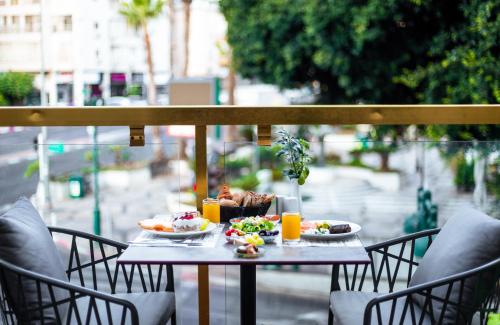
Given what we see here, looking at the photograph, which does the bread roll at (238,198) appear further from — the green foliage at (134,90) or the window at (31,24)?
the green foliage at (134,90)

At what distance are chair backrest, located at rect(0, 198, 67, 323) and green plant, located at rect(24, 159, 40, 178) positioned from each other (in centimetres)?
89

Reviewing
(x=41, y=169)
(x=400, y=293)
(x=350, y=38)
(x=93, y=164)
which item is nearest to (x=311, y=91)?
(x=350, y=38)

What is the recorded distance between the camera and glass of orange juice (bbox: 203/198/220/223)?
8.14ft

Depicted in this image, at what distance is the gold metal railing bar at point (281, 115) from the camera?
2.70m

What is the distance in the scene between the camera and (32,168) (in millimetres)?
3061

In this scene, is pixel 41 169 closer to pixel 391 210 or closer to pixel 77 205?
pixel 77 205

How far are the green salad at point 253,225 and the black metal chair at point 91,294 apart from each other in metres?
0.33

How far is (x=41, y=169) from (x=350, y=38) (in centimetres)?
765

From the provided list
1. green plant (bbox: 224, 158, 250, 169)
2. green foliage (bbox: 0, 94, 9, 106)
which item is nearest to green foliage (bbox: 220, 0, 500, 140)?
green plant (bbox: 224, 158, 250, 169)

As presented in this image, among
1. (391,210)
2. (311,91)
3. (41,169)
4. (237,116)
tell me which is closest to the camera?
(237,116)

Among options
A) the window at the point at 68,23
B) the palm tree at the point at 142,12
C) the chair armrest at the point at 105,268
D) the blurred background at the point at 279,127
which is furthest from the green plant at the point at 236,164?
the palm tree at the point at 142,12

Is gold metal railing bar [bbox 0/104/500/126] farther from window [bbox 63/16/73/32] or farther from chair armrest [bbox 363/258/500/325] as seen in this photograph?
window [bbox 63/16/73/32]

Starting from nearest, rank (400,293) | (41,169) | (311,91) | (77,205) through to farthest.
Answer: (400,293), (41,169), (77,205), (311,91)

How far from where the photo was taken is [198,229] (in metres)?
2.32
